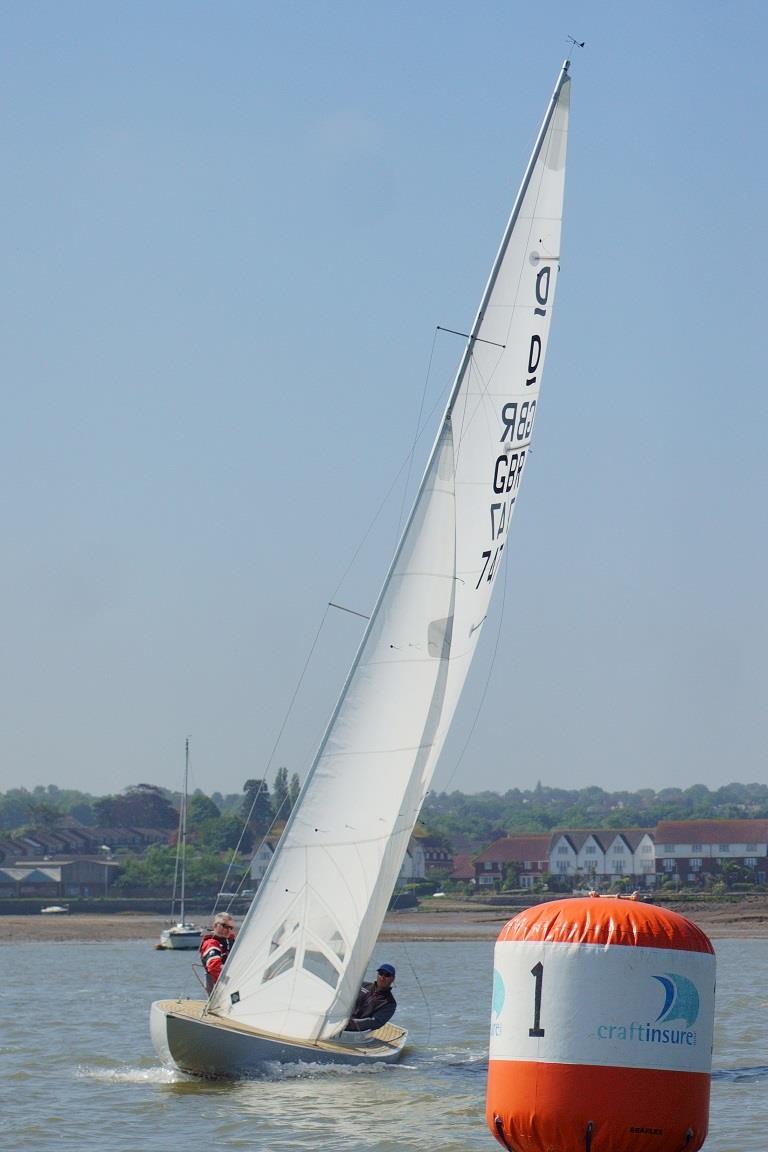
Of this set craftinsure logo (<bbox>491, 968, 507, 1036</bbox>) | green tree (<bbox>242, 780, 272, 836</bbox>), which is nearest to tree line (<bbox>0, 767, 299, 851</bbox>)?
green tree (<bbox>242, 780, 272, 836</bbox>)

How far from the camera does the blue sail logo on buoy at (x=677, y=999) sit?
28.9 feet

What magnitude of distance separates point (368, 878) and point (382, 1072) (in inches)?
90.4

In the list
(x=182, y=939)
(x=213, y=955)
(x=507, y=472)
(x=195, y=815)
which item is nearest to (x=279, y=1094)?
(x=213, y=955)

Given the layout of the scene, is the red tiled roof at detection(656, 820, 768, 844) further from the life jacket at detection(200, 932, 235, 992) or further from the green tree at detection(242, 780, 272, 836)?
the life jacket at detection(200, 932, 235, 992)

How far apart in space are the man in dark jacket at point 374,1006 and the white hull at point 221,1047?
39.0 inches

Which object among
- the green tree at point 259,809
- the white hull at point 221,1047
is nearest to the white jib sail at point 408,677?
the white hull at point 221,1047

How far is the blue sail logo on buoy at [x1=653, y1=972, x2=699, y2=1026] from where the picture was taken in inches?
347

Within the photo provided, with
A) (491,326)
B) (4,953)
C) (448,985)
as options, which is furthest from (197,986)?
(4,953)

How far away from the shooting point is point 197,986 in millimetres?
39406

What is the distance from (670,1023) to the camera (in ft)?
28.9

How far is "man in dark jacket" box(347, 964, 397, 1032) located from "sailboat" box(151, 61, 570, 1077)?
0.54ft

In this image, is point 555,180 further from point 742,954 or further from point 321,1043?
point 742,954

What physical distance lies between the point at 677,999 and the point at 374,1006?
11.0 m

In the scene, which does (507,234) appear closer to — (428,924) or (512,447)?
(512,447)
